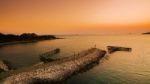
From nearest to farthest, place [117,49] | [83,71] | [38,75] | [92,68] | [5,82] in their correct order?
[5,82] < [38,75] < [83,71] < [92,68] < [117,49]

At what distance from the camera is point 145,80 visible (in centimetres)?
3181

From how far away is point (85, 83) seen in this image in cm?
3011

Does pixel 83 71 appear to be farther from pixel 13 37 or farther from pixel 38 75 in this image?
pixel 13 37

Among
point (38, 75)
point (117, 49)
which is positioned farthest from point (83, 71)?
point (117, 49)

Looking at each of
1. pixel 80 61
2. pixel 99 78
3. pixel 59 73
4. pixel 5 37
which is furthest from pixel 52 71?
pixel 5 37

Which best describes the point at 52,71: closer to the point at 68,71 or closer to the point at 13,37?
the point at 68,71

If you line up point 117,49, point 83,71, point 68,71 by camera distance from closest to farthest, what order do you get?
Answer: point 68,71 → point 83,71 → point 117,49

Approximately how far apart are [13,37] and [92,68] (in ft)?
448

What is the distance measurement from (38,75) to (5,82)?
5444mm

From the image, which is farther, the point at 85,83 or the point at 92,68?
the point at 92,68

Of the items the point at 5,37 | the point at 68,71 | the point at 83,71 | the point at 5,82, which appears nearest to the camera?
the point at 5,82

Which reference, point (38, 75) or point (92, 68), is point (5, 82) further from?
point (92, 68)

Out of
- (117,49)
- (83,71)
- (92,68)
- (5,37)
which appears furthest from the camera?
(5,37)

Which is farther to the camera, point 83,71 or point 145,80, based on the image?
point 83,71
